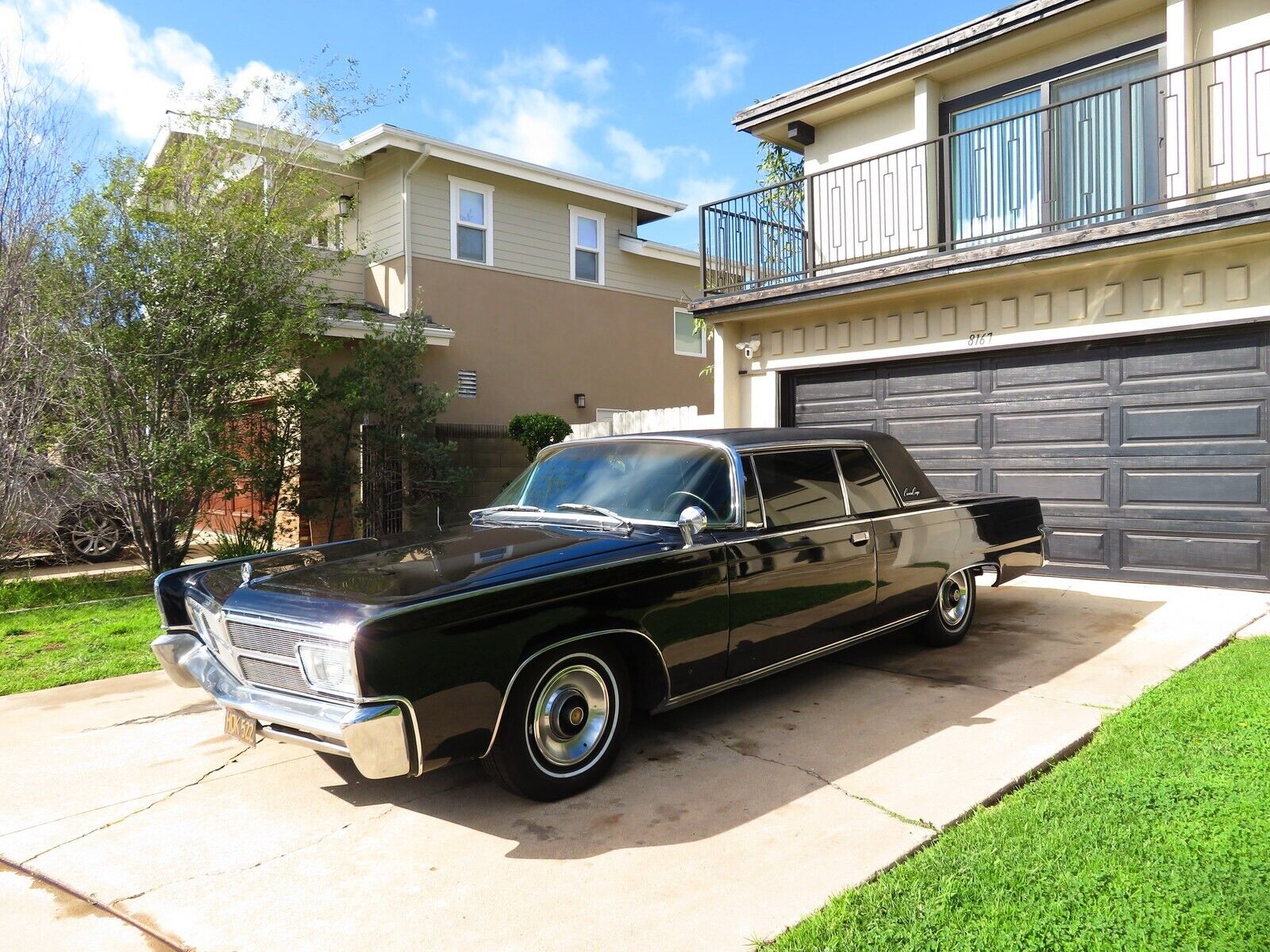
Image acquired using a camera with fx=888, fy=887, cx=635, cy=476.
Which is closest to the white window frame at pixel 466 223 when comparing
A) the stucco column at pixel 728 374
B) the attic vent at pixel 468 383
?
the attic vent at pixel 468 383

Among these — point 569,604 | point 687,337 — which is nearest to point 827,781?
point 569,604

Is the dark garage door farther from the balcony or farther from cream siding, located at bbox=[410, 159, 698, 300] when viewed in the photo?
cream siding, located at bbox=[410, 159, 698, 300]

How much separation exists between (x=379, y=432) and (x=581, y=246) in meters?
6.97

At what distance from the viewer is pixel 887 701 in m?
5.02

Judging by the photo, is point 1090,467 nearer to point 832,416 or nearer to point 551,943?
point 832,416

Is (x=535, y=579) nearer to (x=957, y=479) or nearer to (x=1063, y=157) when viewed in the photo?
(x=957, y=479)

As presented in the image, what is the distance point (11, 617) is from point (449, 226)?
32.0 ft

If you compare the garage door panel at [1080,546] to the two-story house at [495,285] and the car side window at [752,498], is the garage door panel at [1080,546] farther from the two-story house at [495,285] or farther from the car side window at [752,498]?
the two-story house at [495,285]

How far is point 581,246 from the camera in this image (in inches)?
701

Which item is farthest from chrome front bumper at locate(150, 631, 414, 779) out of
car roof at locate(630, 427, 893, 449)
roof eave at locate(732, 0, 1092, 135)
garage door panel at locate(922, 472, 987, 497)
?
roof eave at locate(732, 0, 1092, 135)

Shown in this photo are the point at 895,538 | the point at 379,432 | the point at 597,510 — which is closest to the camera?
the point at 597,510

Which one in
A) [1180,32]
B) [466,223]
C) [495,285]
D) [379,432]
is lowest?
[379,432]

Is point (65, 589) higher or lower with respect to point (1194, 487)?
lower

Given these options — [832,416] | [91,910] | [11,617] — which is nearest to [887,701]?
[91,910]
